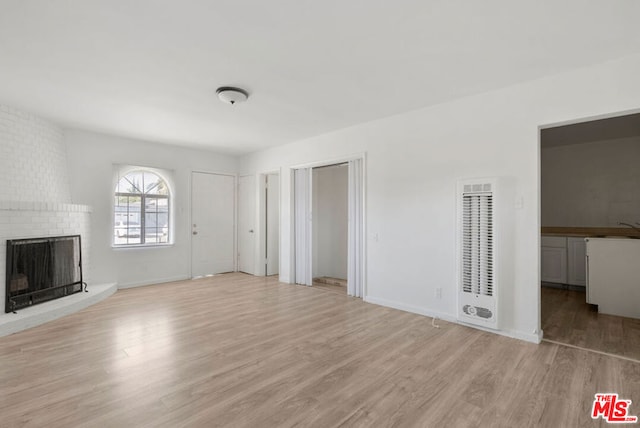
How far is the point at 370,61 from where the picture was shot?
→ 2674 mm

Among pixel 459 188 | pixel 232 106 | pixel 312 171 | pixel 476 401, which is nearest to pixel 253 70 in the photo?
pixel 232 106

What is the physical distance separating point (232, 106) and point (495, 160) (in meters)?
3.10

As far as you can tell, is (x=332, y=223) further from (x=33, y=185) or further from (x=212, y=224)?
(x=33, y=185)

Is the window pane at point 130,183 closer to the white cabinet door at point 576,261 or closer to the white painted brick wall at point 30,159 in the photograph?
the white painted brick wall at point 30,159

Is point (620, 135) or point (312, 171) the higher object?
point (620, 135)

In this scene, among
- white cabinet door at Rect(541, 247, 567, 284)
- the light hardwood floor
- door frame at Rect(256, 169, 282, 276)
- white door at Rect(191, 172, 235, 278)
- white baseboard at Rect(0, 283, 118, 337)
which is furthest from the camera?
door frame at Rect(256, 169, 282, 276)

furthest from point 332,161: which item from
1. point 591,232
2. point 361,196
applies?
point 591,232

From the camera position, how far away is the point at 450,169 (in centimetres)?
360

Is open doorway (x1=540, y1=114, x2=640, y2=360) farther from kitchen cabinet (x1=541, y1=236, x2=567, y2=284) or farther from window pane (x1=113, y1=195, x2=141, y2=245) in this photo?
window pane (x1=113, y1=195, x2=141, y2=245)

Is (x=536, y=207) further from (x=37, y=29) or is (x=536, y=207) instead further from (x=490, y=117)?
(x=37, y=29)

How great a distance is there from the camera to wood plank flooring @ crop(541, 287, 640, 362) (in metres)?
2.86

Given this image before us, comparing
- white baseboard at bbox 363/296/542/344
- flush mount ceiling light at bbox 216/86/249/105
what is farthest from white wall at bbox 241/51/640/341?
flush mount ceiling light at bbox 216/86/249/105

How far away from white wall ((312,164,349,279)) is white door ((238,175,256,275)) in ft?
4.73

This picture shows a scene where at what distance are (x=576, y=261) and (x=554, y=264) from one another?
30 centimetres
